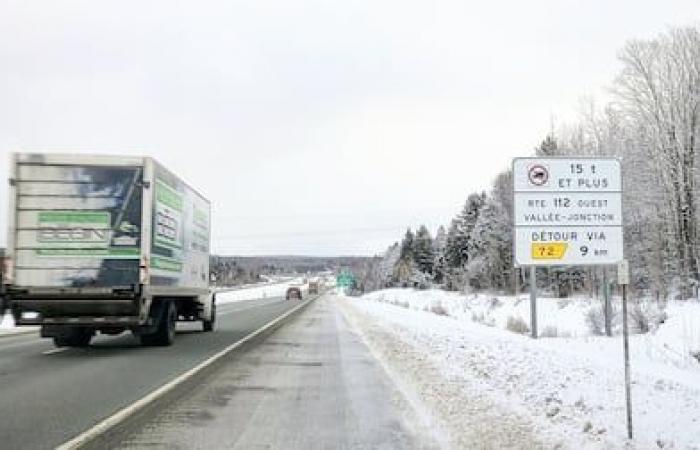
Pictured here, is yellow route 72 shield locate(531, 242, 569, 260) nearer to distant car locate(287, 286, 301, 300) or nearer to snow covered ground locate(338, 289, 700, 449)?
snow covered ground locate(338, 289, 700, 449)

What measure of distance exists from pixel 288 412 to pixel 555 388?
3.31m

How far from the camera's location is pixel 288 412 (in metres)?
10.5

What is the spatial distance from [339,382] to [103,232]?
6.76 m

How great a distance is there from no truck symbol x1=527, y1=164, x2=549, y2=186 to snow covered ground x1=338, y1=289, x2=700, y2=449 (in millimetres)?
3669

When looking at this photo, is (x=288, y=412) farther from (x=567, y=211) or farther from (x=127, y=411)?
(x=567, y=211)

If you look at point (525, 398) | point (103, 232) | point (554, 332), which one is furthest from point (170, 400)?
point (554, 332)

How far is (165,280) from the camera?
20234 mm

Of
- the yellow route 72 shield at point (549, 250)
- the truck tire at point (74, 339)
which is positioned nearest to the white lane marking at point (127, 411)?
the truck tire at point (74, 339)

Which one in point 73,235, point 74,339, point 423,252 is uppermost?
point 423,252

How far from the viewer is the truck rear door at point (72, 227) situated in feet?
58.4

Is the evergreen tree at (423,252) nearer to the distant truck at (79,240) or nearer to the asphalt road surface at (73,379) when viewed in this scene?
the asphalt road surface at (73,379)

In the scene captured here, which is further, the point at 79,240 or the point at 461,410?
the point at 79,240

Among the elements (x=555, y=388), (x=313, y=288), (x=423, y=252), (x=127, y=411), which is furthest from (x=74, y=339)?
(x=423, y=252)

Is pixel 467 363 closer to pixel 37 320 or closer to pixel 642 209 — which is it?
pixel 37 320
